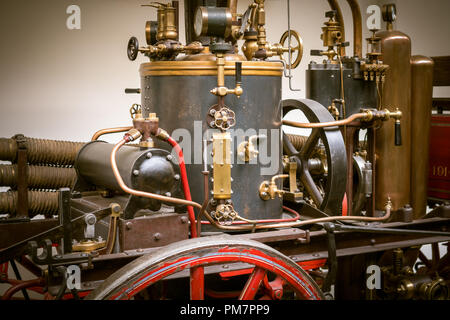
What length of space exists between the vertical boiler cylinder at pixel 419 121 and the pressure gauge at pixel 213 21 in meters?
1.52

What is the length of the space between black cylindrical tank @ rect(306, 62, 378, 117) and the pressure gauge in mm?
968

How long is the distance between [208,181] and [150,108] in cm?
46

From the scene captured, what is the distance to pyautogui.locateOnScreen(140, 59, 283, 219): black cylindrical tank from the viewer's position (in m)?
2.54

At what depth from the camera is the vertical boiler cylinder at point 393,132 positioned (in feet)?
11.2

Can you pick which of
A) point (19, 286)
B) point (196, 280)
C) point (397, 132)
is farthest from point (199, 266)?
point (397, 132)

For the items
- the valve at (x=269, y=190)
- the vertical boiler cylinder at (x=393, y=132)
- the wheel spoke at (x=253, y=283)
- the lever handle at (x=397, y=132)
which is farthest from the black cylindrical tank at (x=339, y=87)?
the wheel spoke at (x=253, y=283)

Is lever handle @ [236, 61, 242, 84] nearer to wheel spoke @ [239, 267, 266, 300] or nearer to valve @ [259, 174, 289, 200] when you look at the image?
valve @ [259, 174, 289, 200]

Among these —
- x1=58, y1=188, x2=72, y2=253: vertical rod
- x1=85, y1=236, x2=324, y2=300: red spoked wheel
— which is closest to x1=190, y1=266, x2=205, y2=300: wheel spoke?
x1=85, y1=236, x2=324, y2=300: red spoked wheel

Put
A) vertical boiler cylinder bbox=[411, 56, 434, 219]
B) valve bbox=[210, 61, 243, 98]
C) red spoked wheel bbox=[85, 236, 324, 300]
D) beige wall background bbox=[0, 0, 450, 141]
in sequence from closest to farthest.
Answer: red spoked wheel bbox=[85, 236, 324, 300] < valve bbox=[210, 61, 243, 98] < vertical boiler cylinder bbox=[411, 56, 434, 219] < beige wall background bbox=[0, 0, 450, 141]

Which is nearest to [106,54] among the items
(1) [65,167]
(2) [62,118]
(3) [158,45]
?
(2) [62,118]

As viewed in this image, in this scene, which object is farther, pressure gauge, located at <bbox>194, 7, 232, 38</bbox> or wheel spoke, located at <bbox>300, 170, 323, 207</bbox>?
wheel spoke, located at <bbox>300, 170, 323, 207</bbox>

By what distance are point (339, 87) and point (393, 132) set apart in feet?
1.39

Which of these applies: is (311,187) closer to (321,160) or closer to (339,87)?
(321,160)

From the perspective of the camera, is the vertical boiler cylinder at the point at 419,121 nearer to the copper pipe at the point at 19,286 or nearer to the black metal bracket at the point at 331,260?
the black metal bracket at the point at 331,260
